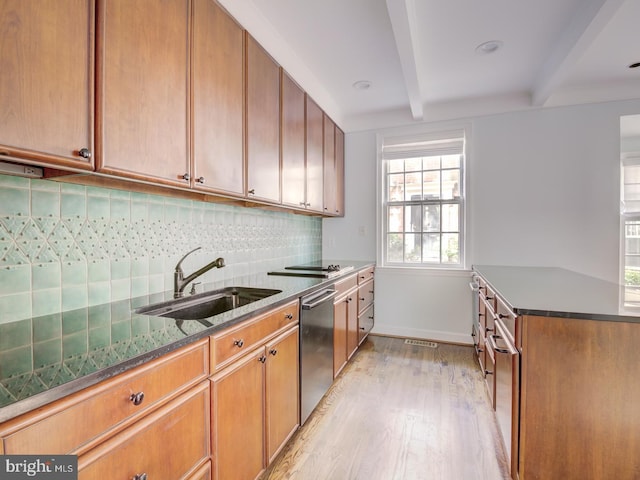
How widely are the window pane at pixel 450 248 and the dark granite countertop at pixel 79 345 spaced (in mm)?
2723

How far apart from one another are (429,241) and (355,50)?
84.8 inches

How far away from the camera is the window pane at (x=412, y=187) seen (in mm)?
3744

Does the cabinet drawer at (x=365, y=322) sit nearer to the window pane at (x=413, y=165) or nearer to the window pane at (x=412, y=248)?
the window pane at (x=412, y=248)

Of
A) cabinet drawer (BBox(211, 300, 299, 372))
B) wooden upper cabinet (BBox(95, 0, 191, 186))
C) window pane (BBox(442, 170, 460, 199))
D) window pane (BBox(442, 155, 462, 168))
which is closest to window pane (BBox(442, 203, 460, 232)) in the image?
window pane (BBox(442, 170, 460, 199))

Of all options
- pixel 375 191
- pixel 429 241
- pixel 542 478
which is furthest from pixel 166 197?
pixel 429 241

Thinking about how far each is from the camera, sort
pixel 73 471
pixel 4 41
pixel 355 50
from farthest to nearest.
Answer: pixel 355 50 → pixel 4 41 → pixel 73 471

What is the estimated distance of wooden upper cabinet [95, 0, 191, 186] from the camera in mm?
1100

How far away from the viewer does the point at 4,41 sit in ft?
2.74

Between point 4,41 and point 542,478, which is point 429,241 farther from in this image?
point 4,41

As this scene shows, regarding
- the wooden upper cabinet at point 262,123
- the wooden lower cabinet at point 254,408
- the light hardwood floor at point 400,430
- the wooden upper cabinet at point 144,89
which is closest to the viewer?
the wooden upper cabinet at point 144,89

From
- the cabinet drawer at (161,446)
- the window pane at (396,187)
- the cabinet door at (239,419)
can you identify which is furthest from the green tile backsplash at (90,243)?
the window pane at (396,187)

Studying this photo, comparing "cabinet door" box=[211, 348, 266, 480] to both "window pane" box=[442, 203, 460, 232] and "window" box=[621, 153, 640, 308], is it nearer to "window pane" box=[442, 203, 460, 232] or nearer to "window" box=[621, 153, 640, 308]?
"window pane" box=[442, 203, 460, 232]

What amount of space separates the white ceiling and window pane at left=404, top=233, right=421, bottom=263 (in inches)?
52.0

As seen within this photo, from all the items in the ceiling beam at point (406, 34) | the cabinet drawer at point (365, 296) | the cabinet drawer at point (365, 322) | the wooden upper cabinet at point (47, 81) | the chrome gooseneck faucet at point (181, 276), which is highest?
the ceiling beam at point (406, 34)
